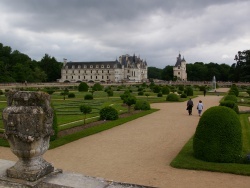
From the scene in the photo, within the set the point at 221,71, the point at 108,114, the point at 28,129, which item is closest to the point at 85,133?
the point at 108,114

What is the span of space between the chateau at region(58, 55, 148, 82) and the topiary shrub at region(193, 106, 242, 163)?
9382cm

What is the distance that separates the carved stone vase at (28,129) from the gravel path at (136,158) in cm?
353

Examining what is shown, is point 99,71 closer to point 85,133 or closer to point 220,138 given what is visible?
point 85,133

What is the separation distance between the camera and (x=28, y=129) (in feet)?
9.84

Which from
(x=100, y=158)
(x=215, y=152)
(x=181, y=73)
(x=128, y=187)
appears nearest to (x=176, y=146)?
(x=215, y=152)

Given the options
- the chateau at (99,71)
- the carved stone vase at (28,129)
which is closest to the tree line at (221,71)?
the chateau at (99,71)

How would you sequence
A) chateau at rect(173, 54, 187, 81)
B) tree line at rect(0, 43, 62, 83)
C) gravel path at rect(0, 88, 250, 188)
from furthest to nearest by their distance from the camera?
chateau at rect(173, 54, 187, 81) < tree line at rect(0, 43, 62, 83) < gravel path at rect(0, 88, 250, 188)

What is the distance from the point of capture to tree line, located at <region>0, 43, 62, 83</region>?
66494mm

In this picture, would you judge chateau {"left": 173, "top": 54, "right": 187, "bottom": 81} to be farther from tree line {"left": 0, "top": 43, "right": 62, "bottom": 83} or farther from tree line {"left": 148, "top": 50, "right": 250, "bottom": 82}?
tree line {"left": 0, "top": 43, "right": 62, "bottom": 83}

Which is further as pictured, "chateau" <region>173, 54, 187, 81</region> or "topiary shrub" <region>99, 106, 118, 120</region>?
"chateau" <region>173, 54, 187, 81</region>

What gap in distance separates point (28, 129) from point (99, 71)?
101 m

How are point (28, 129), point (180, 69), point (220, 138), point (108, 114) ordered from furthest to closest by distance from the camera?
point (180, 69) < point (108, 114) < point (220, 138) < point (28, 129)

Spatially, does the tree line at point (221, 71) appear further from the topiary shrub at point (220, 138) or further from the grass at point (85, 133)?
the topiary shrub at point (220, 138)

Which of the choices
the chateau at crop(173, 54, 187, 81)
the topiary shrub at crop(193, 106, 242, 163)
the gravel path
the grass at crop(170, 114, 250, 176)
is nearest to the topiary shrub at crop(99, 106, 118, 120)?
the gravel path
